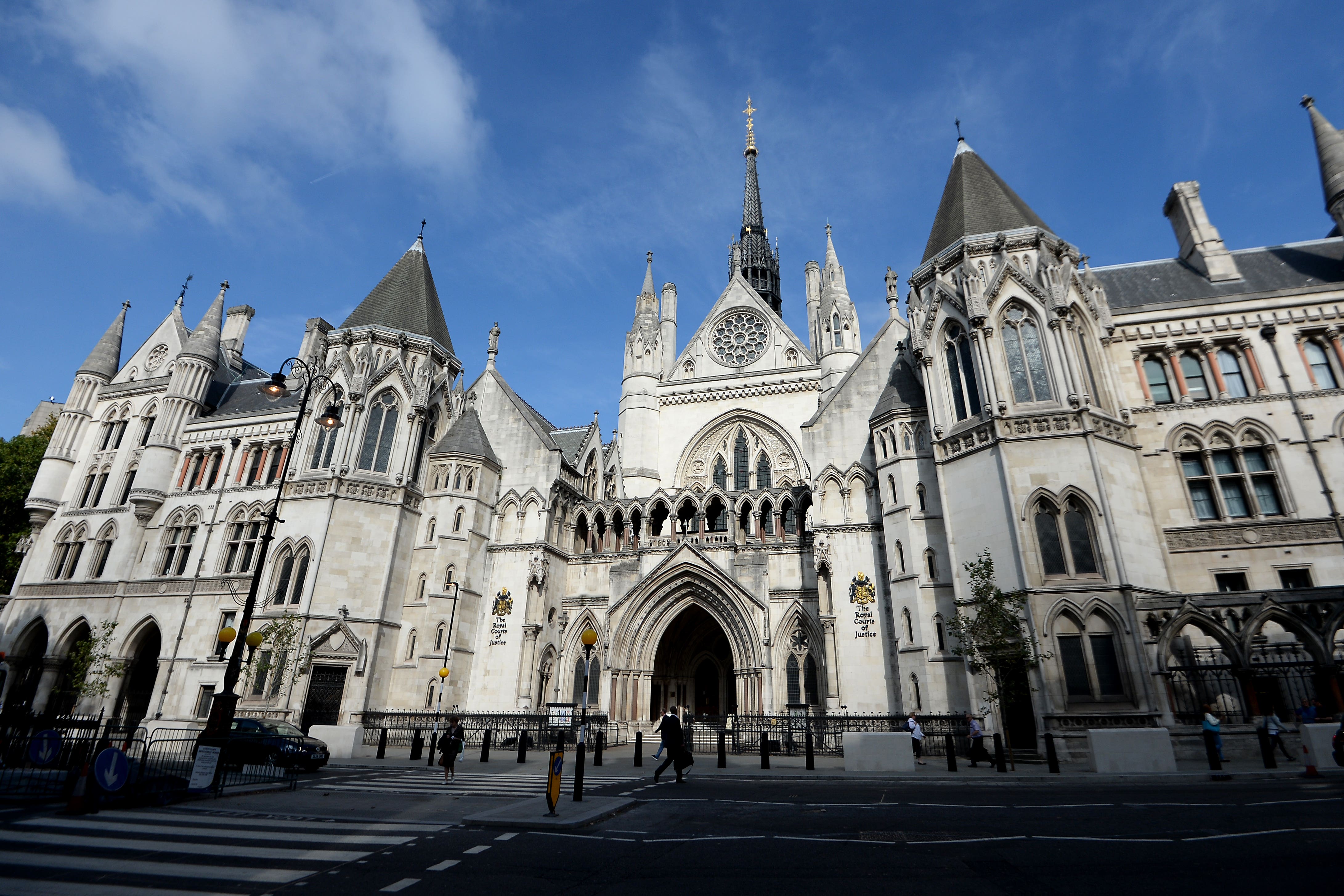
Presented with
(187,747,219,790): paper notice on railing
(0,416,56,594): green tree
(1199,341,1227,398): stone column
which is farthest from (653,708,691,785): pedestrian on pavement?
(0,416,56,594): green tree

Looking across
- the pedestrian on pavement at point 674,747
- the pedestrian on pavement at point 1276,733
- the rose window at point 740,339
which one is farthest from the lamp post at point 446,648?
the pedestrian on pavement at point 1276,733

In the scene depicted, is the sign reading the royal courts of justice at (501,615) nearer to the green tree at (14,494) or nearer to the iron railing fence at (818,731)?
the iron railing fence at (818,731)

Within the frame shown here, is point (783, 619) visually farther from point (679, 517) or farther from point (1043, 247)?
point (1043, 247)

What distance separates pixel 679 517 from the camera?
28.2 meters

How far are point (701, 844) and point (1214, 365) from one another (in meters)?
23.6

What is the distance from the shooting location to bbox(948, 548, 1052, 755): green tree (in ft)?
55.4

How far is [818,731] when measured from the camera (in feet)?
69.8

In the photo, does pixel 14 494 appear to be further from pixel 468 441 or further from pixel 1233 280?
pixel 1233 280

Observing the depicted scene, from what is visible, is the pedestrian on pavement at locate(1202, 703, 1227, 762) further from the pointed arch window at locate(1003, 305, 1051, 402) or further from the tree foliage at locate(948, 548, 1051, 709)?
the pointed arch window at locate(1003, 305, 1051, 402)

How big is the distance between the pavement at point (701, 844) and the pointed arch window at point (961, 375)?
465 inches

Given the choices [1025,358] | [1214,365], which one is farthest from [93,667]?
[1214,365]

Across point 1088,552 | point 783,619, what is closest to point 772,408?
point 783,619

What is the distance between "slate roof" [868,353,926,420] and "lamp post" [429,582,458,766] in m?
16.8

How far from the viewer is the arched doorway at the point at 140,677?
90.8ft
